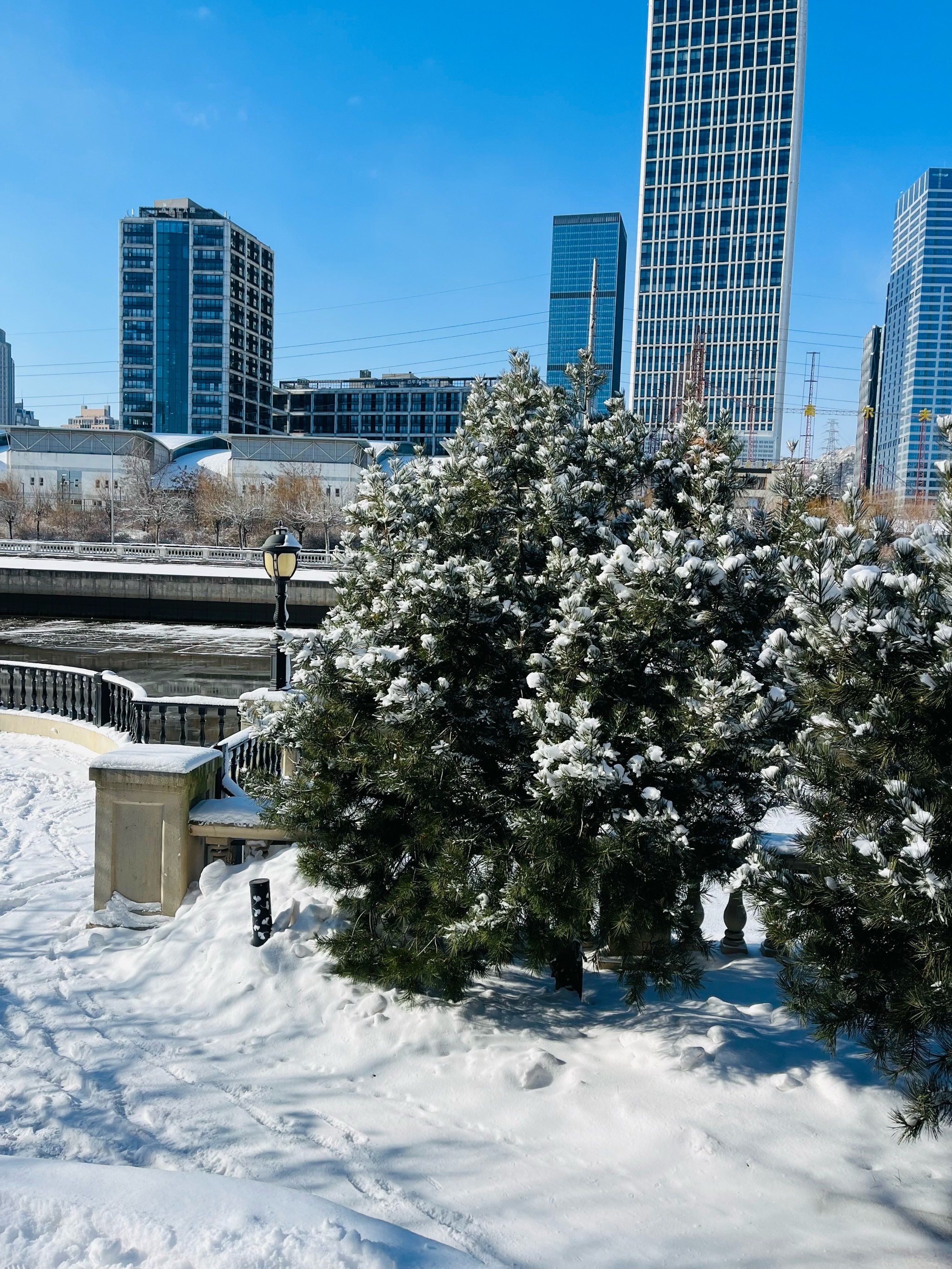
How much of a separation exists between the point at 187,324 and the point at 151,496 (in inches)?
3103

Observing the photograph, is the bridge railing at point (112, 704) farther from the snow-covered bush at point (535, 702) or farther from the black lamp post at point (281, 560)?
the snow-covered bush at point (535, 702)

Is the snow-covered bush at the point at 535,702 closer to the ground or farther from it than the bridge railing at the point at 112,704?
farther from it

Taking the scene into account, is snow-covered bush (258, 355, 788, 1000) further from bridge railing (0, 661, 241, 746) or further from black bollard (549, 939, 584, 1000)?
bridge railing (0, 661, 241, 746)

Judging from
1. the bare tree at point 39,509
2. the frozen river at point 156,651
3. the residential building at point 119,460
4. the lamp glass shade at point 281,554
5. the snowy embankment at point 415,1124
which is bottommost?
the frozen river at point 156,651

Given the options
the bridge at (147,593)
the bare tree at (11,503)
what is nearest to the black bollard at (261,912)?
the bridge at (147,593)

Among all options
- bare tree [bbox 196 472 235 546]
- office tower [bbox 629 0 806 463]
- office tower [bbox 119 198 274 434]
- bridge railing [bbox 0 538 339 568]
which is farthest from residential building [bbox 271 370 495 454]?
bridge railing [bbox 0 538 339 568]

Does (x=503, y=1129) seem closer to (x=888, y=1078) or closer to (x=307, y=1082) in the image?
(x=307, y=1082)

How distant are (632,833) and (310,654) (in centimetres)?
246

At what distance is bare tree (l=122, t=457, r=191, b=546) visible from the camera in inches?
2857

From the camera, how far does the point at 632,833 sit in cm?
424

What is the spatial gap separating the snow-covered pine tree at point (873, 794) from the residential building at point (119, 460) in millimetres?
76123

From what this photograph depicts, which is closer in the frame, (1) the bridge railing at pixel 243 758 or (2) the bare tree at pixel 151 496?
(1) the bridge railing at pixel 243 758

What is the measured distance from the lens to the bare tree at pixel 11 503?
234 feet

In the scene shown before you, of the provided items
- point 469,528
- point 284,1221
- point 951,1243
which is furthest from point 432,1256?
point 469,528
